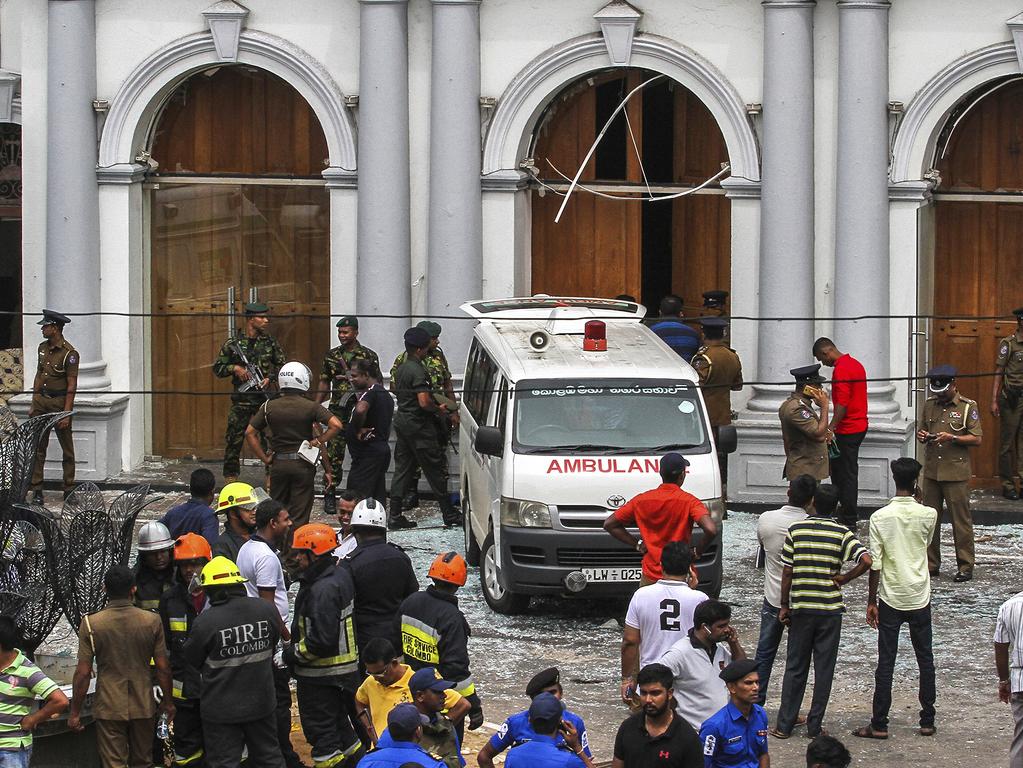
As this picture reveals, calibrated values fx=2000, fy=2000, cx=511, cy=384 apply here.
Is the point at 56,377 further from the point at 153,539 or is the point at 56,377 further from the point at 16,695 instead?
the point at 16,695

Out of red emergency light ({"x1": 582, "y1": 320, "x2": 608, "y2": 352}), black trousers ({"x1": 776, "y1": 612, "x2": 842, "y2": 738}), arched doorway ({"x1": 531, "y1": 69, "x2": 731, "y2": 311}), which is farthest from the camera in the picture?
arched doorway ({"x1": 531, "y1": 69, "x2": 731, "y2": 311})

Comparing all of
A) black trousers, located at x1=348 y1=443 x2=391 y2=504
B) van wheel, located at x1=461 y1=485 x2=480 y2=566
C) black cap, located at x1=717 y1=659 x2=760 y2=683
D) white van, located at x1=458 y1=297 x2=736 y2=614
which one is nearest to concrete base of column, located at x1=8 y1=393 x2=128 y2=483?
black trousers, located at x1=348 y1=443 x2=391 y2=504

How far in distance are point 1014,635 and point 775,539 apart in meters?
1.89

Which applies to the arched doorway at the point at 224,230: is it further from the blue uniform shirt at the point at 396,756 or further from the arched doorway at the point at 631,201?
the blue uniform shirt at the point at 396,756

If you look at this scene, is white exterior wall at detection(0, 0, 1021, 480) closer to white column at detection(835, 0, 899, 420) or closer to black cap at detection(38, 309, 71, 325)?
white column at detection(835, 0, 899, 420)

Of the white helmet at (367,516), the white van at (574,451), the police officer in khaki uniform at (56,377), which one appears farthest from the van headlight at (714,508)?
the police officer in khaki uniform at (56,377)

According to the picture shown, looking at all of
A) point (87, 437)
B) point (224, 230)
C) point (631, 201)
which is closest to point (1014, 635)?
point (631, 201)

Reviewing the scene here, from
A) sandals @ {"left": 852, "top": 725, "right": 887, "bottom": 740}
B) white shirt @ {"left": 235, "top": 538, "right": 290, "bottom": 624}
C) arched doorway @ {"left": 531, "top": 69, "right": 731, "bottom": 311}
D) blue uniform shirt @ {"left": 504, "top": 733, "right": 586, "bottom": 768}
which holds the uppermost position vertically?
arched doorway @ {"left": 531, "top": 69, "right": 731, "bottom": 311}

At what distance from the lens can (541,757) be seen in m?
8.91

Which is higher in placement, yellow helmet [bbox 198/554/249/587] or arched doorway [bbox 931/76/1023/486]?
arched doorway [bbox 931/76/1023/486]

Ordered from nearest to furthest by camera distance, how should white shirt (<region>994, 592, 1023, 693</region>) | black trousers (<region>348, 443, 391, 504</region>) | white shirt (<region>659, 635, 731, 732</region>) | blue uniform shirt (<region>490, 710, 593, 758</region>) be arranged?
1. blue uniform shirt (<region>490, 710, 593, 758</region>)
2. white shirt (<region>659, 635, 731, 732</region>)
3. white shirt (<region>994, 592, 1023, 693</region>)
4. black trousers (<region>348, 443, 391, 504</region>)

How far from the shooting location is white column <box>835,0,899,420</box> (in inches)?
726

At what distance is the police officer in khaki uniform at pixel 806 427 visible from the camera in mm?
16750

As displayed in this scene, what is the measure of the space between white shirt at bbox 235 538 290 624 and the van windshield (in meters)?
3.37
